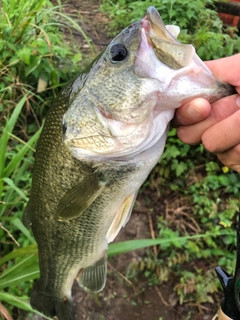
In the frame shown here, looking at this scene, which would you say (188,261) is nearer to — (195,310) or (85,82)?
(195,310)

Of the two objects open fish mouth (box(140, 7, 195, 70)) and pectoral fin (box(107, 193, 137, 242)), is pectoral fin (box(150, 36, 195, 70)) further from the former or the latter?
pectoral fin (box(107, 193, 137, 242))

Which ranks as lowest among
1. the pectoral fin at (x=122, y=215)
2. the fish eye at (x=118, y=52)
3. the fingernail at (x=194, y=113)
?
the pectoral fin at (x=122, y=215)

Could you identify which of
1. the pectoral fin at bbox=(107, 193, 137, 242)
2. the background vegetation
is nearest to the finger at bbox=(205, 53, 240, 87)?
the pectoral fin at bbox=(107, 193, 137, 242)

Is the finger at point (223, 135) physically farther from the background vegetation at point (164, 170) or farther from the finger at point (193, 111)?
the background vegetation at point (164, 170)

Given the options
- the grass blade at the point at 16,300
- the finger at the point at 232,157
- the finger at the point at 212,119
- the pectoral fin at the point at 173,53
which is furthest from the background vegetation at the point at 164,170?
the pectoral fin at the point at 173,53

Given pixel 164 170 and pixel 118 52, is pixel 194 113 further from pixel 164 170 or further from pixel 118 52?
pixel 164 170

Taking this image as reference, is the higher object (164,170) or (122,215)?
(122,215)

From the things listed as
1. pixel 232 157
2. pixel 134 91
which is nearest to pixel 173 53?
pixel 134 91
